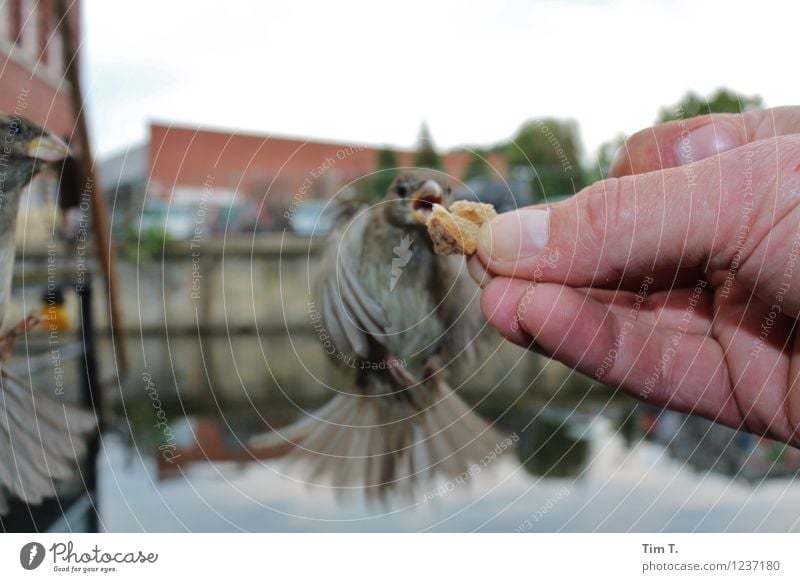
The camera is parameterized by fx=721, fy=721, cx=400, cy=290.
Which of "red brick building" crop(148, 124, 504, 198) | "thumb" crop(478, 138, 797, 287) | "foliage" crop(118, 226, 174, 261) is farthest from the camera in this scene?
"foliage" crop(118, 226, 174, 261)

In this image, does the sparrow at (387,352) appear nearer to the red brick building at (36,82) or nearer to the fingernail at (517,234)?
the fingernail at (517,234)

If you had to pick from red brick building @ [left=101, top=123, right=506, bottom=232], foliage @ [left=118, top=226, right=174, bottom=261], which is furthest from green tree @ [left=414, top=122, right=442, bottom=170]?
foliage @ [left=118, top=226, right=174, bottom=261]

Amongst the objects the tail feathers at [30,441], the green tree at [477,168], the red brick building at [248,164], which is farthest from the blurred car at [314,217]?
the tail feathers at [30,441]

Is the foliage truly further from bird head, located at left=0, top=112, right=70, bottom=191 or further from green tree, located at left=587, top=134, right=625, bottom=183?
green tree, located at left=587, top=134, right=625, bottom=183

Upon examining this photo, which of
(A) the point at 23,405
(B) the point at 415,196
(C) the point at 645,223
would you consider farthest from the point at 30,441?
(C) the point at 645,223

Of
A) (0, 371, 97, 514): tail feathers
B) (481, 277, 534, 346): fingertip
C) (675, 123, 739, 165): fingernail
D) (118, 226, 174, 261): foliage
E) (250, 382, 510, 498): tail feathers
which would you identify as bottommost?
(250, 382, 510, 498): tail feathers

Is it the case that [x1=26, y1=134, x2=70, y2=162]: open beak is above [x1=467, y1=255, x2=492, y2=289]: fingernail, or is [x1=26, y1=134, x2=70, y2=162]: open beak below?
above

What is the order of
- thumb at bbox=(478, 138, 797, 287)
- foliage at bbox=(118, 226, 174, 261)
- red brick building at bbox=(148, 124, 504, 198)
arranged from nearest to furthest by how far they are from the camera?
thumb at bbox=(478, 138, 797, 287) → red brick building at bbox=(148, 124, 504, 198) → foliage at bbox=(118, 226, 174, 261)

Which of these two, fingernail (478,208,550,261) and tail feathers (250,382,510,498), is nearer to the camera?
fingernail (478,208,550,261)
